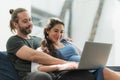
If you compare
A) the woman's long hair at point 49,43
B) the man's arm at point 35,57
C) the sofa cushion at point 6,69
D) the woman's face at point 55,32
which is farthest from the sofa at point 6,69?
the woman's face at point 55,32

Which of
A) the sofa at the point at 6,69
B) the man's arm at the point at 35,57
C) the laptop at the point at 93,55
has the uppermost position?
the laptop at the point at 93,55

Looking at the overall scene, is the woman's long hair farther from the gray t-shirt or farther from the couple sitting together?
the gray t-shirt

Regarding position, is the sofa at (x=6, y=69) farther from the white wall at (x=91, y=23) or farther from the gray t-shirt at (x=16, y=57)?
the white wall at (x=91, y=23)

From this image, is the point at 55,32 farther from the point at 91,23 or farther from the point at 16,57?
the point at 91,23

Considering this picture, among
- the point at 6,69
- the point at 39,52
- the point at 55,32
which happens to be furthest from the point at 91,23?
the point at 6,69

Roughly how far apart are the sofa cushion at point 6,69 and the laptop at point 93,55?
571mm

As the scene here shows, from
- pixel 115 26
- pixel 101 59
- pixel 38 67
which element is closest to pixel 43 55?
pixel 38 67

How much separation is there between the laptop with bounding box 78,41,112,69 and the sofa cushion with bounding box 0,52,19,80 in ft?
1.87

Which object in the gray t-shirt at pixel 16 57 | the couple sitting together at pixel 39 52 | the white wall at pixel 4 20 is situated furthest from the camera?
the white wall at pixel 4 20

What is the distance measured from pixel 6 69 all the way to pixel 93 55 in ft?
2.33

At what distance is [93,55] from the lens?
72.6 inches

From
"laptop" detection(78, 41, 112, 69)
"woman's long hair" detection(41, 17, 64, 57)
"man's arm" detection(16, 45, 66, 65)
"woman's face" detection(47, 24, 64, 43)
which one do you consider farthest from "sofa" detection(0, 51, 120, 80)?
"laptop" detection(78, 41, 112, 69)

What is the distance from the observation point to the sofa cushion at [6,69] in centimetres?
199

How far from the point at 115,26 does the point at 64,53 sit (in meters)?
1.18
